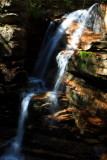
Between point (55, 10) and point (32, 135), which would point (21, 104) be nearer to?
point (32, 135)

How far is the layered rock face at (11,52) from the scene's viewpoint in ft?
21.5

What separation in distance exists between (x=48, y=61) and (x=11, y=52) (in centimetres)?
189

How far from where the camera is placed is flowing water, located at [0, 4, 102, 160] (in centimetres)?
583

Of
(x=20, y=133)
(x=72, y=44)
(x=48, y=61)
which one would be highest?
(x=72, y=44)

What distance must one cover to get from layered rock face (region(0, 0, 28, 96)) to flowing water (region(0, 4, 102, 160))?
633mm

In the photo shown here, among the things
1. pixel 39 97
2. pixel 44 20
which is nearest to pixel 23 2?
pixel 44 20

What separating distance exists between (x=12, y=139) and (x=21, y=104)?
1254mm

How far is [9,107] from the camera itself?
255 inches

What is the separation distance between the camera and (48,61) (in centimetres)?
788

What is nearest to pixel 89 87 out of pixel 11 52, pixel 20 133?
pixel 20 133

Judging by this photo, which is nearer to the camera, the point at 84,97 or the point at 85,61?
the point at 84,97

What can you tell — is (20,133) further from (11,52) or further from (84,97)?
(11,52)

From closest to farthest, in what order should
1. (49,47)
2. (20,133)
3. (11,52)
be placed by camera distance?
(20,133) → (11,52) → (49,47)

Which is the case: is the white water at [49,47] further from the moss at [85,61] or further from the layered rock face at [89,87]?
the moss at [85,61]
